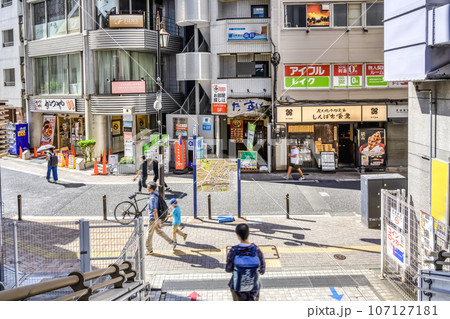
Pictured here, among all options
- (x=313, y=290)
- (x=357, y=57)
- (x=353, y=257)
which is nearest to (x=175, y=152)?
(x=357, y=57)

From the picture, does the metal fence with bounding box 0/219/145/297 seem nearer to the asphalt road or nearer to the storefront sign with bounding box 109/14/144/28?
the asphalt road

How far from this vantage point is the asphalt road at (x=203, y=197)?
17719 millimetres

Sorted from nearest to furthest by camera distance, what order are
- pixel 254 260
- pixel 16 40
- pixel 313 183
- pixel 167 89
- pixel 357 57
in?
pixel 254 260 < pixel 313 183 < pixel 357 57 < pixel 167 89 < pixel 16 40

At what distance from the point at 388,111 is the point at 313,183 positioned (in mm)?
6289

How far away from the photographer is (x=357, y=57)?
24969mm

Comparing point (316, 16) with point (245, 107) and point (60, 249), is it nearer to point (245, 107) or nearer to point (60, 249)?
point (245, 107)

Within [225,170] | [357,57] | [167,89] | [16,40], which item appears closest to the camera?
[225,170]

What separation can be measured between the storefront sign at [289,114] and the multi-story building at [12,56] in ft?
63.5

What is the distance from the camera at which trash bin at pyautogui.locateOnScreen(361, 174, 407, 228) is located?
14.8m

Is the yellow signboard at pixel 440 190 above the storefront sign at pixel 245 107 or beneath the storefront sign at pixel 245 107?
beneath

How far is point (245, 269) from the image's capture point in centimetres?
666

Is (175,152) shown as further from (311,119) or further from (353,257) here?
(353,257)

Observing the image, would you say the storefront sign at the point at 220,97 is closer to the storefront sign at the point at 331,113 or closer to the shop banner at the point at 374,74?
the storefront sign at the point at 331,113

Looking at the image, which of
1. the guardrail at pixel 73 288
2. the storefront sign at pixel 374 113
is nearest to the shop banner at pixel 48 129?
the storefront sign at pixel 374 113
